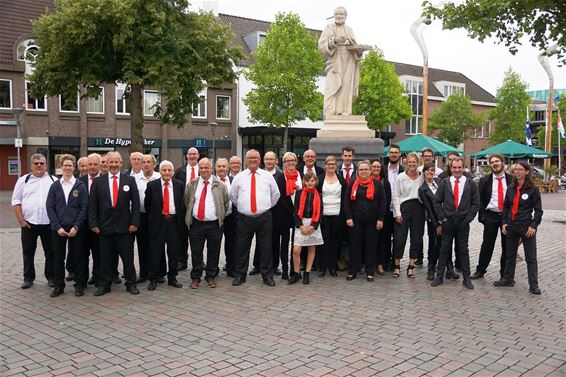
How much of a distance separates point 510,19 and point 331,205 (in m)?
4.61

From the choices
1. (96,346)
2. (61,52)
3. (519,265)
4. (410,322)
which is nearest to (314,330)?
(410,322)

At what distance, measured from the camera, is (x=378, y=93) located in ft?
130

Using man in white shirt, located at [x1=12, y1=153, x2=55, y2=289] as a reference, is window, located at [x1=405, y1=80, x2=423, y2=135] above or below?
above

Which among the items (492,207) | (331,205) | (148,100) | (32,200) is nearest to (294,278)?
(331,205)

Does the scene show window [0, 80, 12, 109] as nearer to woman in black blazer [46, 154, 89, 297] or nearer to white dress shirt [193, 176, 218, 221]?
woman in black blazer [46, 154, 89, 297]

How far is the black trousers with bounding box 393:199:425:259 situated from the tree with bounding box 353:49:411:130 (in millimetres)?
32208

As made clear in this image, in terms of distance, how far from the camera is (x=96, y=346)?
516cm

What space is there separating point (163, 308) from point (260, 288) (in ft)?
5.11

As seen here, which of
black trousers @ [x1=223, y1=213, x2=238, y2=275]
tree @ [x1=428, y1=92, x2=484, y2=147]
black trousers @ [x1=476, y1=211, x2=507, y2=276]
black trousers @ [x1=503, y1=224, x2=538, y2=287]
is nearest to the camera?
black trousers @ [x1=503, y1=224, x2=538, y2=287]

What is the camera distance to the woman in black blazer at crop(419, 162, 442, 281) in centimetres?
809

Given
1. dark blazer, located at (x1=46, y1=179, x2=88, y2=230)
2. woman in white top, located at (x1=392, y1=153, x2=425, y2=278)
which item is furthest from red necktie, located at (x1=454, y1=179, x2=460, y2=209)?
dark blazer, located at (x1=46, y1=179, x2=88, y2=230)

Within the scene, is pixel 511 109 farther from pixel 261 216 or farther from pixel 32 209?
pixel 32 209

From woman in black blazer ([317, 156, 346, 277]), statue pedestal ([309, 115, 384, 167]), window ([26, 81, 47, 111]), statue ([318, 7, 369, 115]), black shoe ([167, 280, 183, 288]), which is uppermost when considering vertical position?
window ([26, 81, 47, 111])

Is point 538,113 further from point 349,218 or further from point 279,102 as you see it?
point 349,218
